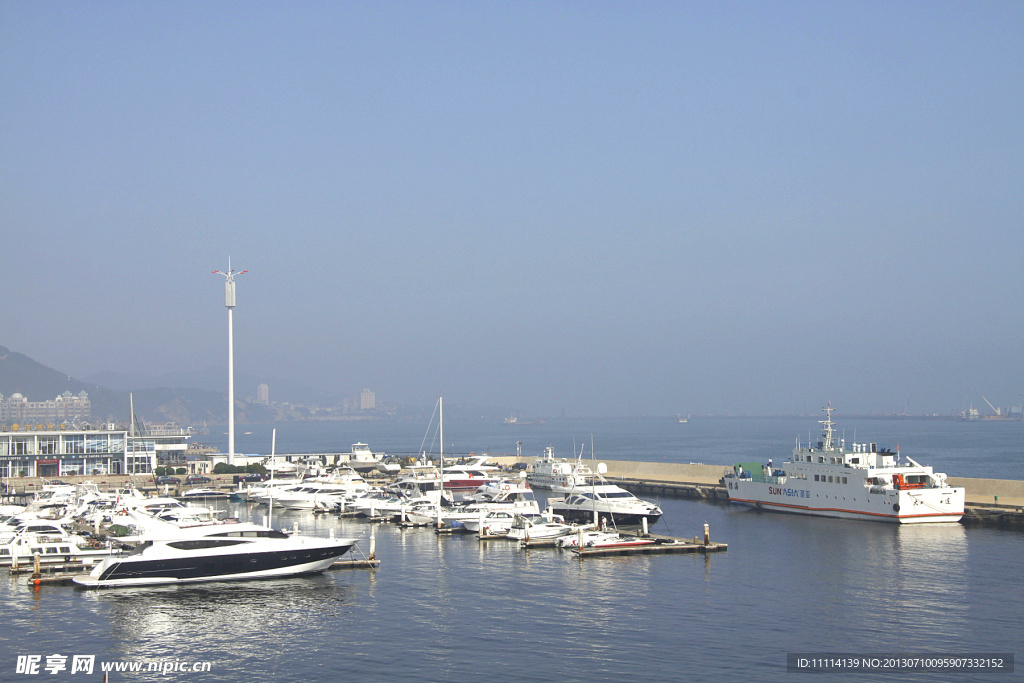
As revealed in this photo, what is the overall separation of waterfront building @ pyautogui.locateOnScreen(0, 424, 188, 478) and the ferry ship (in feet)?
162

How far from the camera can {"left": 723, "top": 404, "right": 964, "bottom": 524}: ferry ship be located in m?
50.7

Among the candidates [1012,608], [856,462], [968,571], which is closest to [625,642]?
[1012,608]

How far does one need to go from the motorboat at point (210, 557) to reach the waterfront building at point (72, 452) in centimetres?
4283

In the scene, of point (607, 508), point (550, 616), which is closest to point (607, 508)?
point (607, 508)

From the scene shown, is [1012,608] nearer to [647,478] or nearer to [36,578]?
[36,578]

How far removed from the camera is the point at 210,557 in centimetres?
3412

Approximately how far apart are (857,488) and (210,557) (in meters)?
36.1

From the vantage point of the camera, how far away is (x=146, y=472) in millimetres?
79625

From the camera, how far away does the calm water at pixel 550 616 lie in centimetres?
A: 2503

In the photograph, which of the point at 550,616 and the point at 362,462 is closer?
the point at 550,616

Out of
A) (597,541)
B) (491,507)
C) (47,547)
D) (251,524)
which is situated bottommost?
(597,541)

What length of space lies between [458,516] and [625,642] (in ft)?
76.3

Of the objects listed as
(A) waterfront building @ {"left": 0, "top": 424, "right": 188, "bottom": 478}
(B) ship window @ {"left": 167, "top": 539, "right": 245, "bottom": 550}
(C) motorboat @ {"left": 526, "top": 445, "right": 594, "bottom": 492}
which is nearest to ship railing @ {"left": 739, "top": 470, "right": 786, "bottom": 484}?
(C) motorboat @ {"left": 526, "top": 445, "right": 594, "bottom": 492}

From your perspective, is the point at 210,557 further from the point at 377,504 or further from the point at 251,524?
the point at 377,504
